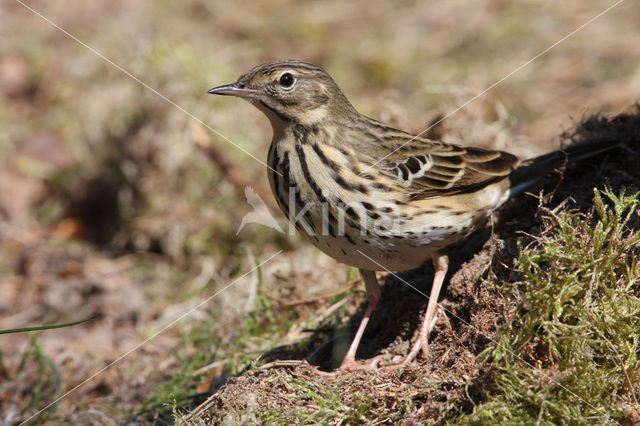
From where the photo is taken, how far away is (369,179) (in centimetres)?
435

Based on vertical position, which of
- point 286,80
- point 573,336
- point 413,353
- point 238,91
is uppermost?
point 286,80

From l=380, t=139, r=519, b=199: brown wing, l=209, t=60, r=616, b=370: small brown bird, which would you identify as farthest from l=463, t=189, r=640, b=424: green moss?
l=380, t=139, r=519, b=199: brown wing

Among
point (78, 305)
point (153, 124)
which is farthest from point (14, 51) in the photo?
point (78, 305)

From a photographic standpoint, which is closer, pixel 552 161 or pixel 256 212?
pixel 552 161

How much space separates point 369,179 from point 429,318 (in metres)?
0.96

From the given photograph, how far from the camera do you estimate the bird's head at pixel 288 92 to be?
4.71 metres

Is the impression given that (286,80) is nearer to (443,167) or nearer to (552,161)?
(443,167)

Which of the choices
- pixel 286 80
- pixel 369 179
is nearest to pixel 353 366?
pixel 369 179

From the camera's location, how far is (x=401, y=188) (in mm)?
4418

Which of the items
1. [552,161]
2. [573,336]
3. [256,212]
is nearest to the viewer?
[573,336]

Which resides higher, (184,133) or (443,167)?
(443,167)

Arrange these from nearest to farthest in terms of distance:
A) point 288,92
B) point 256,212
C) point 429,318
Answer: point 429,318 → point 288,92 → point 256,212

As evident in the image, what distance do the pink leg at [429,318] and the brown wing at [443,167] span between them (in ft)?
1.59

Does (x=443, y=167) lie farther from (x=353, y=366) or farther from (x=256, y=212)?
(x=256, y=212)
